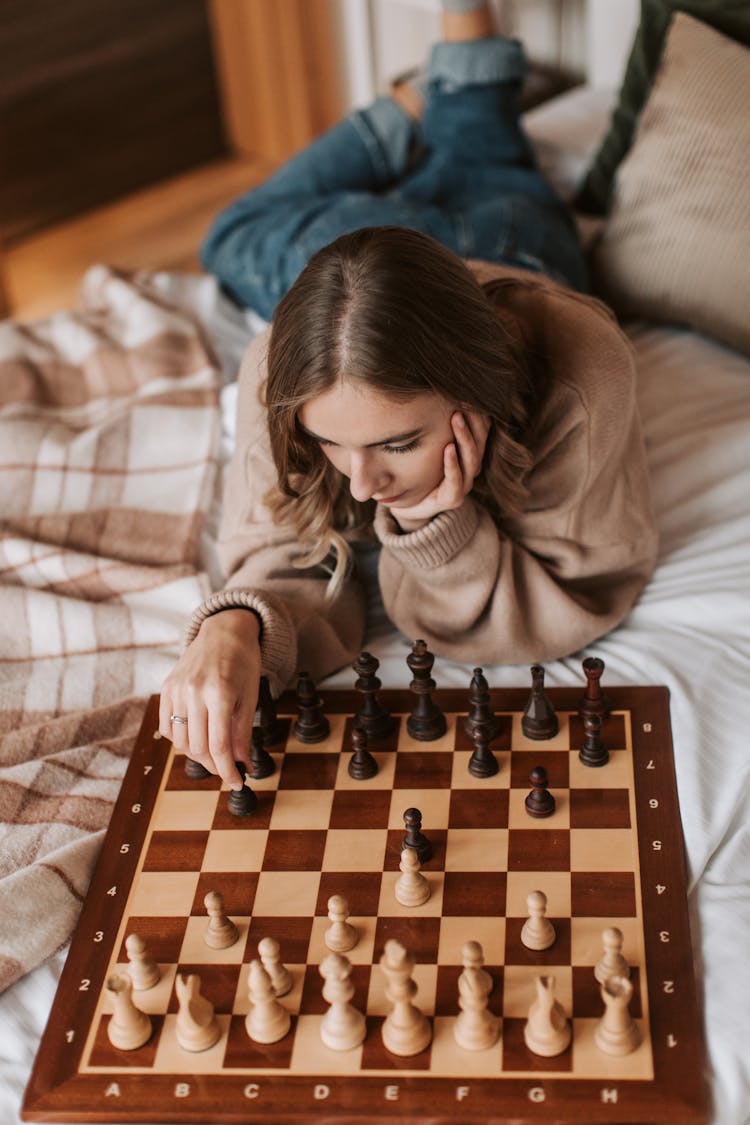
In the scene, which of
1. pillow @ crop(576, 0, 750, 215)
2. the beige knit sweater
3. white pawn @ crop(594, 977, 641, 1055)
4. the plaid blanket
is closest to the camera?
white pawn @ crop(594, 977, 641, 1055)

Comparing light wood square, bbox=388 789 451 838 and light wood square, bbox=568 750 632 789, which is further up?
light wood square, bbox=568 750 632 789

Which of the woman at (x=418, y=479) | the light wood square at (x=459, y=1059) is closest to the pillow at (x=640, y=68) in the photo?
the woman at (x=418, y=479)

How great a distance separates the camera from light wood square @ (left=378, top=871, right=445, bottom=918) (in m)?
1.19

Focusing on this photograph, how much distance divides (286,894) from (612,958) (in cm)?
33

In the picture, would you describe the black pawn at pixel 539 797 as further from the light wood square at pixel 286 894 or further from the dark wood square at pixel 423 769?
the light wood square at pixel 286 894

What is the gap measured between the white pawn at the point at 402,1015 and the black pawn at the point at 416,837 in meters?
0.16

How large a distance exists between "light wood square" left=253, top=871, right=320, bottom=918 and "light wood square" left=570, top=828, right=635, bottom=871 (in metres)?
0.26

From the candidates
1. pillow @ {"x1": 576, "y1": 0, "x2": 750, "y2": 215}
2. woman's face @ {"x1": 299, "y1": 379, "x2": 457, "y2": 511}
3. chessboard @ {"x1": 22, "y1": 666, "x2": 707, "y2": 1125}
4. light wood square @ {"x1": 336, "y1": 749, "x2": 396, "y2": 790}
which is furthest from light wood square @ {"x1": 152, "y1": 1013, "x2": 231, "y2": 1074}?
pillow @ {"x1": 576, "y1": 0, "x2": 750, "y2": 215}

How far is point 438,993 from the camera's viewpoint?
43.9 inches

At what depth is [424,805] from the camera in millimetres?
1313

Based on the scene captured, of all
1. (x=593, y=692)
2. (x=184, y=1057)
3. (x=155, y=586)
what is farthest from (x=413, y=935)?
(x=155, y=586)

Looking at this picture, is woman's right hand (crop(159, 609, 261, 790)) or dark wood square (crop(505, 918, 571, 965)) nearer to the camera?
dark wood square (crop(505, 918, 571, 965))

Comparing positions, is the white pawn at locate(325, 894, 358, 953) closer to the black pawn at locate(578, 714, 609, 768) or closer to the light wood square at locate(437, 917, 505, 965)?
the light wood square at locate(437, 917, 505, 965)

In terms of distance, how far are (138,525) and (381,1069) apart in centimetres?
93
